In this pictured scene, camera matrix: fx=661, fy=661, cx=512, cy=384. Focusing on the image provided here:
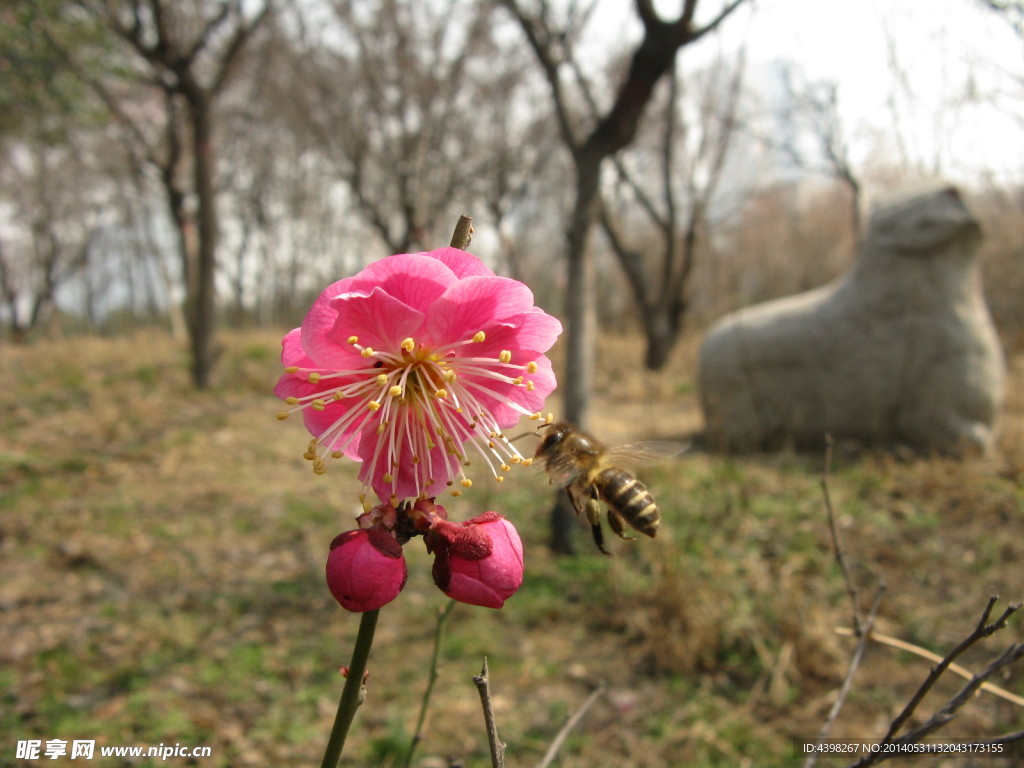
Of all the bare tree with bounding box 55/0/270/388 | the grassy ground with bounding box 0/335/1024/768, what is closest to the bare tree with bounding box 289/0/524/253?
the bare tree with bounding box 55/0/270/388

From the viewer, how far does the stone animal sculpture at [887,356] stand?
5.15 metres

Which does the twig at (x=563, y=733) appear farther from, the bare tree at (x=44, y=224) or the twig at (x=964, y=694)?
the bare tree at (x=44, y=224)

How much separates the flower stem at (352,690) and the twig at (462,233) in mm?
459

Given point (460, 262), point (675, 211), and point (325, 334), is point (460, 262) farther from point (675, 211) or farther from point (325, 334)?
point (675, 211)

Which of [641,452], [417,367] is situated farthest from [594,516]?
[417,367]

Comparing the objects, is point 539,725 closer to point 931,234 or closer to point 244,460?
point 244,460

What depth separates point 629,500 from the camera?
1175mm

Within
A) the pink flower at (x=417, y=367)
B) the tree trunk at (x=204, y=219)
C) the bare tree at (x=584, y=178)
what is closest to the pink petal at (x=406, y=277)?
the pink flower at (x=417, y=367)

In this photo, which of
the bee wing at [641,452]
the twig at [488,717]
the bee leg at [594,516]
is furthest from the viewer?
the bee wing at [641,452]

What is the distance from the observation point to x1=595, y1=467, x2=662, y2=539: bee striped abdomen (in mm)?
1158

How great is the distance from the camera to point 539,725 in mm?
2873

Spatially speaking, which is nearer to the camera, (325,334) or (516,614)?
(325,334)

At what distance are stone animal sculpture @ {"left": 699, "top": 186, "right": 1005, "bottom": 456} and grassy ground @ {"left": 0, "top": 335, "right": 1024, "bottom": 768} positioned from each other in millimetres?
366

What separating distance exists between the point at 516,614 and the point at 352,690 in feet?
10.4
